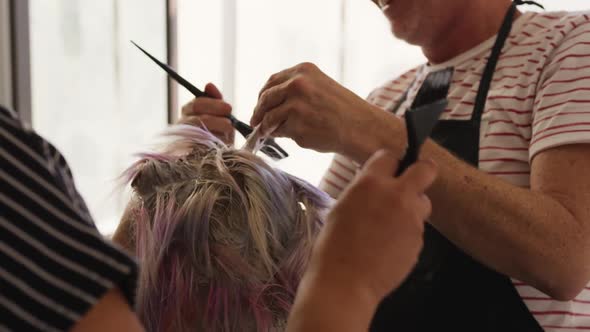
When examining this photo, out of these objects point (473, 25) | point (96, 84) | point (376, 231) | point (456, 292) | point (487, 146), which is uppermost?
point (473, 25)

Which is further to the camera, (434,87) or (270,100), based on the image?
(434,87)

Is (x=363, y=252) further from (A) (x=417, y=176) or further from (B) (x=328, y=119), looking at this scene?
(B) (x=328, y=119)

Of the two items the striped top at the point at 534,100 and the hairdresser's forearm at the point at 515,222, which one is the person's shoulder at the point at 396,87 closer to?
the striped top at the point at 534,100

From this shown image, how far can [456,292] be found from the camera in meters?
1.27

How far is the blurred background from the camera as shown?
228 centimetres

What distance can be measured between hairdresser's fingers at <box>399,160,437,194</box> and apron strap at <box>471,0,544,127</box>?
2.39 feet

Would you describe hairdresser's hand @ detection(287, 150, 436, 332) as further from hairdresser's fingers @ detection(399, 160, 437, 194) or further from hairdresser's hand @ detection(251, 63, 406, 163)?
hairdresser's hand @ detection(251, 63, 406, 163)

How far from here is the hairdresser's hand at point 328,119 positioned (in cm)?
108

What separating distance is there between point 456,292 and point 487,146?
29cm

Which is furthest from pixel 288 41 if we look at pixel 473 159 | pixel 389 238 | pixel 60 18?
pixel 389 238

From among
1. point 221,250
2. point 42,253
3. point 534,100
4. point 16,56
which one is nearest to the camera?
point 42,253

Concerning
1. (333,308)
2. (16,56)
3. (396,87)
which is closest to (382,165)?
(333,308)

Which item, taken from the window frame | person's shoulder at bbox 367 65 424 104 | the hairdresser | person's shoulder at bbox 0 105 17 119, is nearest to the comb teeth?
the hairdresser

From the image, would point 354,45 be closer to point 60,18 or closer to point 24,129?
point 60,18
